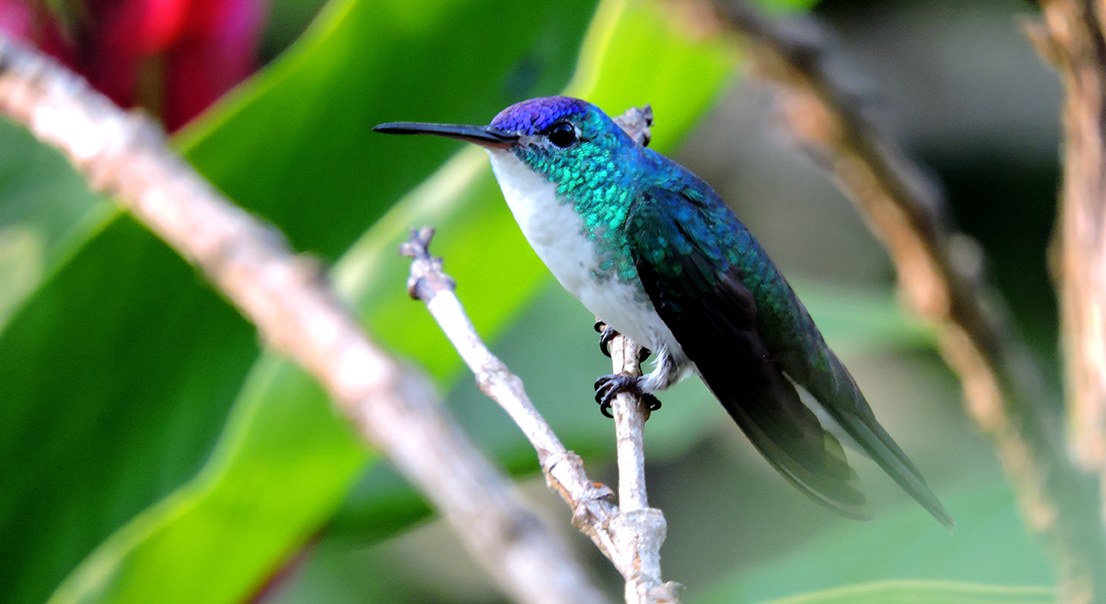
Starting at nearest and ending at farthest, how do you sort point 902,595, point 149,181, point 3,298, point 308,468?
point 149,181 → point 902,595 → point 308,468 → point 3,298

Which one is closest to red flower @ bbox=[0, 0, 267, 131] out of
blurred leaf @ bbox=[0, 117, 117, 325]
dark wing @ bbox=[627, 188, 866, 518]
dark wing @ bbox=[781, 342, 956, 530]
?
blurred leaf @ bbox=[0, 117, 117, 325]

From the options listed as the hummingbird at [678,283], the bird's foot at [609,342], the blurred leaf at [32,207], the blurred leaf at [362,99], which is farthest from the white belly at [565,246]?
the blurred leaf at [32,207]

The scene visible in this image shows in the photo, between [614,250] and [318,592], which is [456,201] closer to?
[614,250]

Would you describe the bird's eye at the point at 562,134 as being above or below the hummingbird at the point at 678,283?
above

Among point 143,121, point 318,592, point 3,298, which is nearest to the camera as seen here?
point 143,121

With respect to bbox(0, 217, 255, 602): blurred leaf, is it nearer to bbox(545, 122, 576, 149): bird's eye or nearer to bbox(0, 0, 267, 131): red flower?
bbox(0, 0, 267, 131): red flower

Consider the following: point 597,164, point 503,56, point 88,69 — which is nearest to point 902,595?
point 597,164

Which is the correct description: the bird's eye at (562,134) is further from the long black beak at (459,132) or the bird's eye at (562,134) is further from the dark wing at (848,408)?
the dark wing at (848,408)

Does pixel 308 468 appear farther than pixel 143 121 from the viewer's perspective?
Yes

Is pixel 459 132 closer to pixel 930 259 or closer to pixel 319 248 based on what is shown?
pixel 319 248
